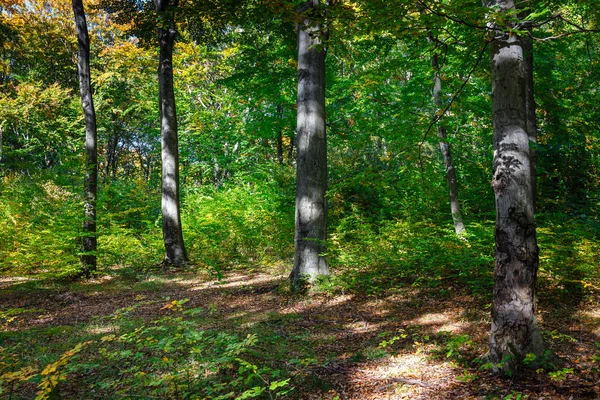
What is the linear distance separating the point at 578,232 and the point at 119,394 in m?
6.68

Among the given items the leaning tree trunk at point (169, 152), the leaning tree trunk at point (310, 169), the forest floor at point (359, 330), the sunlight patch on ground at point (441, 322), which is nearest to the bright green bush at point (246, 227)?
the leaning tree trunk at point (169, 152)

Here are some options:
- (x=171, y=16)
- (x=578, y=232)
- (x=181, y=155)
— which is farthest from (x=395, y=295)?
(x=181, y=155)

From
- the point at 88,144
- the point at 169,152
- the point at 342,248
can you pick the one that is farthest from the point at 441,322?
the point at 88,144

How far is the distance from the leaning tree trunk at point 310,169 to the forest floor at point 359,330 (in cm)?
61

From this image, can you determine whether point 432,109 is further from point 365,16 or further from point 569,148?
point 365,16

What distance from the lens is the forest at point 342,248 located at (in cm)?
308

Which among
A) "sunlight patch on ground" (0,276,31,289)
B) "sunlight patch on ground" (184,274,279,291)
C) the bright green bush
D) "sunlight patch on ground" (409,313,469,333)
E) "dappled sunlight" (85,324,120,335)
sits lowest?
"dappled sunlight" (85,324,120,335)

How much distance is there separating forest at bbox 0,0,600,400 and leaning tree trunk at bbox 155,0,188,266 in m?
0.04

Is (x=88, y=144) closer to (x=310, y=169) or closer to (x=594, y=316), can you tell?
(x=310, y=169)

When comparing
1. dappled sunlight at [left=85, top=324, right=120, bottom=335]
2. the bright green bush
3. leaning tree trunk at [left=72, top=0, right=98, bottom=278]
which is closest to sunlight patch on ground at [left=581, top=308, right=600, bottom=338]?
dappled sunlight at [left=85, top=324, right=120, bottom=335]

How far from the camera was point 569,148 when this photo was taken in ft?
33.8

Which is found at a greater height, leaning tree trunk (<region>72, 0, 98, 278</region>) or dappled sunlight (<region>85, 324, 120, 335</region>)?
leaning tree trunk (<region>72, 0, 98, 278</region>)

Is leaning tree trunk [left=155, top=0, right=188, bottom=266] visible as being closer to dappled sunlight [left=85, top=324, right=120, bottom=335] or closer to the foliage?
dappled sunlight [left=85, top=324, right=120, bottom=335]

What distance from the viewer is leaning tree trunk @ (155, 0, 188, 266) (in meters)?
9.59
